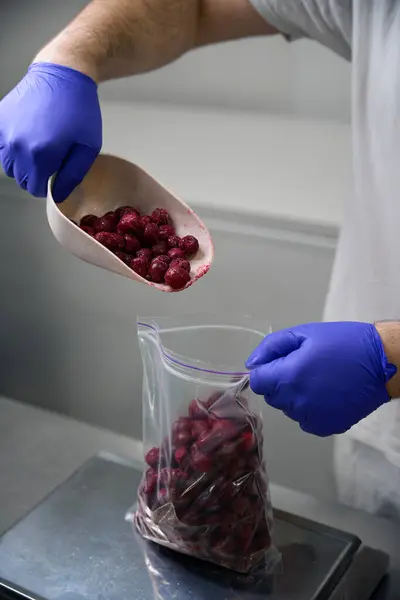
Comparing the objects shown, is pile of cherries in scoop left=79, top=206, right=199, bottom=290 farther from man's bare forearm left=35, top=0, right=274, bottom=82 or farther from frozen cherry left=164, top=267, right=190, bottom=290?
man's bare forearm left=35, top=0, right=274, bottom=82

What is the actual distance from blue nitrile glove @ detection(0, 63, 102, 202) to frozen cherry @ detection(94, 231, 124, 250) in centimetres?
11

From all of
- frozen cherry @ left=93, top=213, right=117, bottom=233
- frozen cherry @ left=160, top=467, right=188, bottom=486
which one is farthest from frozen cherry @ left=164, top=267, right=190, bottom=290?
frozen cherry @ left=160, top=467, right=188, bottom=486

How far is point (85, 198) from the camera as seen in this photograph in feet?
3.07

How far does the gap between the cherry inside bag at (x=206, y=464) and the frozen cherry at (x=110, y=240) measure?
97 millimetres

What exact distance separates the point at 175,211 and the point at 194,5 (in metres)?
0.37

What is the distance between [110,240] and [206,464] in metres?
0.26

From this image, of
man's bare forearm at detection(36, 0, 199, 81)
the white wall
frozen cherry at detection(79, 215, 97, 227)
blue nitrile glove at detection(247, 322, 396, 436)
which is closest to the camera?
blue nitrile glove at detection(247, 322, 396, 436)

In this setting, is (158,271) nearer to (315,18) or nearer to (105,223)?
(105,223)

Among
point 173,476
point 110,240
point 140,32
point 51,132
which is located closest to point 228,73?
point 140,32

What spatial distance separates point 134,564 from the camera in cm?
84

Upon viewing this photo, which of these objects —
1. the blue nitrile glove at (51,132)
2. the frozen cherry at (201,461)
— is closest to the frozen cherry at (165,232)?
the blue nitrile glove at (51,132)

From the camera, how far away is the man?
2.54ft

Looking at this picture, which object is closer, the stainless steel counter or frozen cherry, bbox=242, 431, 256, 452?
frozen cherry, bbox=242, 431, 256, 452

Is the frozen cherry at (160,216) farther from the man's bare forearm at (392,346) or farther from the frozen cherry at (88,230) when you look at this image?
the man's bare forearm at (392,346)
